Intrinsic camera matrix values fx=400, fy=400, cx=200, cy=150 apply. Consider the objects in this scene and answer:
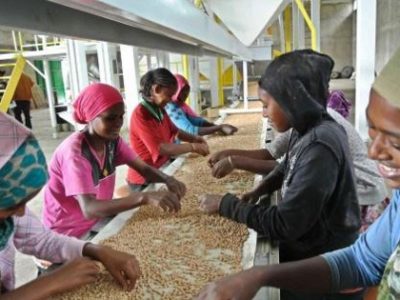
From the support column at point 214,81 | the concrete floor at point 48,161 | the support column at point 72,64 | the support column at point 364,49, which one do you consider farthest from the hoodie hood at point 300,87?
the support column at point 214,81

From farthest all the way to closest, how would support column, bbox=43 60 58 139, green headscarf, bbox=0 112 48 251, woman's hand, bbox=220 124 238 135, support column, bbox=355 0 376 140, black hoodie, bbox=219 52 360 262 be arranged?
1. support column, bbox=43 60 58 139
2. woman's hand, bbox=220 124 238 135
3. support column, bbox=355 0 376 140
4. black hoodie, bbox=219 52 360 262
5. green headscarf, bbox=0 112 48 251

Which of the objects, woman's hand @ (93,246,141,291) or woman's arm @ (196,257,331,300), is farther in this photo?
woman's hand @ (93,246,141,291)

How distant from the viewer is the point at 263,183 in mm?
1481

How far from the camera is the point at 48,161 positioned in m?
5.23

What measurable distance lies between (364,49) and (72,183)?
2.05 metres

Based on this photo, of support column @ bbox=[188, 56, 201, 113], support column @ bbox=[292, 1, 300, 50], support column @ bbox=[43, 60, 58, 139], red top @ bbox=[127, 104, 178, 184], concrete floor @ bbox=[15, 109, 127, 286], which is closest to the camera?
red top @ bbox=[127, 104, 178, 184]

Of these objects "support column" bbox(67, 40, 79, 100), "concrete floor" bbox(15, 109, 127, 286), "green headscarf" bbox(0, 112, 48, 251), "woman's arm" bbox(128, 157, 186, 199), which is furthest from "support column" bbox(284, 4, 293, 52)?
"green headscarf" bbox(0, 112, 48, 251)

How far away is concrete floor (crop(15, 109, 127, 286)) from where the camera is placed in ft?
8.71

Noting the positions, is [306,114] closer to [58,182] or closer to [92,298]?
[92,298]

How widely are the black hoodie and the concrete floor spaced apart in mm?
1025

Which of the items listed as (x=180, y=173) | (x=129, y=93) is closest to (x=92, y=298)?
(x=180, y=173)

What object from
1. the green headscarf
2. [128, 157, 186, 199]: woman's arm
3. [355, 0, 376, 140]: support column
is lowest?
[128, 157, 186, 199]: woman's arm

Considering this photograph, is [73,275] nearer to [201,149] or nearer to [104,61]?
[201,149]

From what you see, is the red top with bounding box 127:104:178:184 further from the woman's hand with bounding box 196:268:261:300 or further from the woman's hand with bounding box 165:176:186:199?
the woman's hand with bounding box 196:268:261:300
